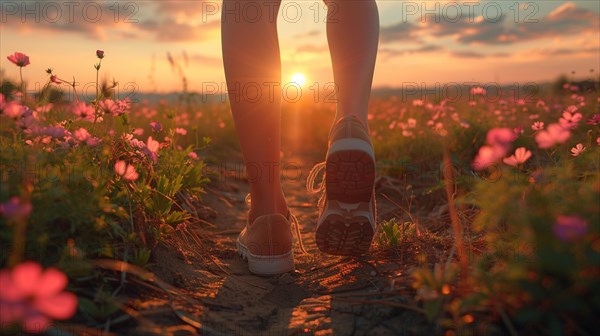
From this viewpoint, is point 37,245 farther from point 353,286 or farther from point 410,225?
point 410,225

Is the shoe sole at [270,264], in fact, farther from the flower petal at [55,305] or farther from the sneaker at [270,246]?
the flower petal at [55,305]

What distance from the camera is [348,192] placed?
1.84m

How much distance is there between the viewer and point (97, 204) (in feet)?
4.85

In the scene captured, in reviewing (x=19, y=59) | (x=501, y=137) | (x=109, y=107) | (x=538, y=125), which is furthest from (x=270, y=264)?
(x=538, y=125)

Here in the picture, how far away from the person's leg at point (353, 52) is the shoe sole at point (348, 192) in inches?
8.8

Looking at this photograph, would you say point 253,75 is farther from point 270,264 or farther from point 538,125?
point 538,125

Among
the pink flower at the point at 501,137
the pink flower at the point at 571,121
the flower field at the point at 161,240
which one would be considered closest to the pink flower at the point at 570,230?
the flower field at the point at 161,240

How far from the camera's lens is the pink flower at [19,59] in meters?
2.05

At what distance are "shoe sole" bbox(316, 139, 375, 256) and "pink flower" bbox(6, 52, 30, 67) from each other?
134cm

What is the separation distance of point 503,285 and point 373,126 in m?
5.45

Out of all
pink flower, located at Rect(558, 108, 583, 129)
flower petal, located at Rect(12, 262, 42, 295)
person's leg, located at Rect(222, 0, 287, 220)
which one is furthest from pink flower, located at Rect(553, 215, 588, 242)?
person's leg, located at Rect(222, 0, 287, 220)

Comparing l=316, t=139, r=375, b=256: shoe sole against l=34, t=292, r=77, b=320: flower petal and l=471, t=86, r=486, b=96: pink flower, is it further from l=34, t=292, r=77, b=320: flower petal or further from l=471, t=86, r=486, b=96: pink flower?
l=471, t=86, r=486, b=96: pink flower

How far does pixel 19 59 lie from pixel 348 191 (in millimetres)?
1469

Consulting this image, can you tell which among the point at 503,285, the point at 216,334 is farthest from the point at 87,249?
the point at 503,285
